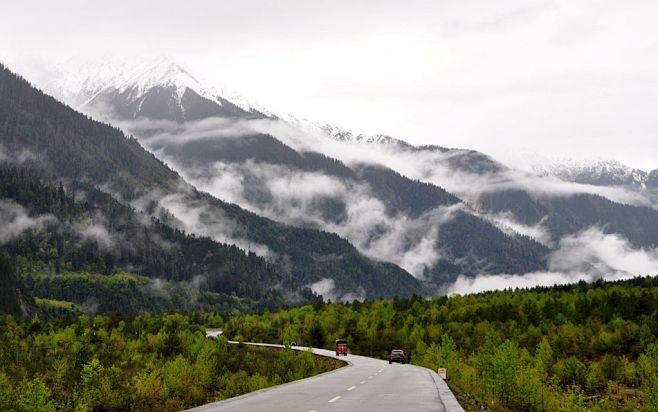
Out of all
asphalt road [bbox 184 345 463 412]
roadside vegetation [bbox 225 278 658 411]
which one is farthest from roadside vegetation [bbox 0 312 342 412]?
roadside vegetation [bbox 225 278 658 411]

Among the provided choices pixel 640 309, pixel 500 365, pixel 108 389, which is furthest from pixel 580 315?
pixel 108 389

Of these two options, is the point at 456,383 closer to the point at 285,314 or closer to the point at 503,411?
the point at 503,411

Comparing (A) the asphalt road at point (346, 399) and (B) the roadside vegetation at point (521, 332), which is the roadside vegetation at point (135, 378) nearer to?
(A) the asphalt road at point (346, 399)

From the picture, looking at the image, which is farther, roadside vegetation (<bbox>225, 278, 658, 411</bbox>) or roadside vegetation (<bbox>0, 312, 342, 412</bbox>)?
roadside vegetation (<bbox>225, 278, 658, 411</bbox>)

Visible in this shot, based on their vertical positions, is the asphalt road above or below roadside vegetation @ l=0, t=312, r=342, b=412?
above

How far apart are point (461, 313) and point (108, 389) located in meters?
139

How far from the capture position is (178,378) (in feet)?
145

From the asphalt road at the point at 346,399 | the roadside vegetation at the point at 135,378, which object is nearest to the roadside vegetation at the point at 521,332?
the roadside vegetation at the point at 135,378

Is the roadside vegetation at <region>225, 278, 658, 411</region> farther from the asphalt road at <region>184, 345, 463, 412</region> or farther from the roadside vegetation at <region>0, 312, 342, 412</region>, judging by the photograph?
the asphalt road at <region>184, 345, 463, 412</region>

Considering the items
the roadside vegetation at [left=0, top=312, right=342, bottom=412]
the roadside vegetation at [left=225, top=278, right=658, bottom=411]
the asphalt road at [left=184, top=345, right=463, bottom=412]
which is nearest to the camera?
the asphalt road at [left=184, top=345, right=463, bottom=412]

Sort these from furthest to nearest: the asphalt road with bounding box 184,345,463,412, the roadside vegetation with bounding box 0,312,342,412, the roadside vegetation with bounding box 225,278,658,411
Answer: the roadside vegetation with bounding box 225,278,658,411 < the roadside vegetation with bounding box 0,312,342,412 < the asphalt road with bounding box 184,345,463,412

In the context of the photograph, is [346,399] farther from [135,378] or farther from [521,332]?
[521,332]

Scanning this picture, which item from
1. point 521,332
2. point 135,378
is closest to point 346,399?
point 135,378

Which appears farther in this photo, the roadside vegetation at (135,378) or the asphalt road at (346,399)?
the roadside vegetation at (135,378)
